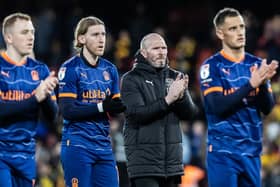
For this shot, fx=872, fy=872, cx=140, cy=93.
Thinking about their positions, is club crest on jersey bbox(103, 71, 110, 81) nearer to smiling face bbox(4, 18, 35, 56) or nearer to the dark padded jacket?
the dark padded jacket

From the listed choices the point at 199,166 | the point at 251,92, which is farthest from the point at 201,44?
the point at 251,92

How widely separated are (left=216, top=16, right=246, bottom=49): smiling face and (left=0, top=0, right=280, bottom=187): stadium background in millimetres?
4937

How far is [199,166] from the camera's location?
1487cm

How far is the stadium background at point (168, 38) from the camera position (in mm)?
14586

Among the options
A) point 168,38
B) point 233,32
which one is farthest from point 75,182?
point 168,38

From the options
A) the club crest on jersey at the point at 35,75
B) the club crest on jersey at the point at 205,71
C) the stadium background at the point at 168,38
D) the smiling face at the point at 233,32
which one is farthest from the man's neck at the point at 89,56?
the stadium background at the point at 168,38

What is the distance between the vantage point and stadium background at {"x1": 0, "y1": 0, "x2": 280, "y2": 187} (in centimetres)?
1459

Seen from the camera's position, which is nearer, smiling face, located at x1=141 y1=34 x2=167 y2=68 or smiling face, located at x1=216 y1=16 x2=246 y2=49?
smiling face, located at x1=141 y1=34 x2=167 y2=68

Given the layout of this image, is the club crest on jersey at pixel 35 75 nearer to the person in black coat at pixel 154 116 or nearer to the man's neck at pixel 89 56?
the man's neck at pixel 89 56

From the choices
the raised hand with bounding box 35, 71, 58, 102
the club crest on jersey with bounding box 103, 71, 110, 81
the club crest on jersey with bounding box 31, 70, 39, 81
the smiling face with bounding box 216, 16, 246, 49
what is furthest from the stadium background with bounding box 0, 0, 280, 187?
the raised hand with bounding box 35, 71, 58, 102

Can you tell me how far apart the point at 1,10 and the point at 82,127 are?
35.3ft

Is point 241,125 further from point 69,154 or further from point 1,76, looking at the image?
point 1,76

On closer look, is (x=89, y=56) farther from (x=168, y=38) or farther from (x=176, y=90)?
(x=168, y=38)

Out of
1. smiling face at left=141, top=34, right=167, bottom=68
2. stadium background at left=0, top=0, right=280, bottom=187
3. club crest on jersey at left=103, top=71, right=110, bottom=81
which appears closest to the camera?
smiling face at left=141, top=34, right=167, bottom=68
